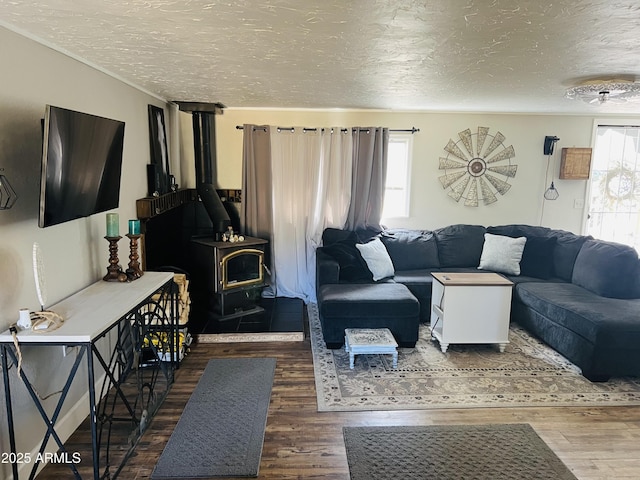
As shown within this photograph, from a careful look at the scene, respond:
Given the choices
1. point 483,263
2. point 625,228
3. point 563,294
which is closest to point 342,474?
point 563,294

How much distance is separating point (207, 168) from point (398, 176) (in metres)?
2.21

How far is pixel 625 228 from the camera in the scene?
5309mm

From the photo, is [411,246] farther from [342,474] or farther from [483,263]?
[342,474]

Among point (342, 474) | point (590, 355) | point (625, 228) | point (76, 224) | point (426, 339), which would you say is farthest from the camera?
point (625, 228)

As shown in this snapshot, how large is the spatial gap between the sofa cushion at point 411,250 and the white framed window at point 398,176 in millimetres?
457

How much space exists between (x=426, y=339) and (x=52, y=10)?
354cm

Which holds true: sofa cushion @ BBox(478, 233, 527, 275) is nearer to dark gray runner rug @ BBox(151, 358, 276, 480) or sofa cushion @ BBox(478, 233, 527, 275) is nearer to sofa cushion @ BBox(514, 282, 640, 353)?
sofa cushion @ BBox(514, 282, 640, 353)

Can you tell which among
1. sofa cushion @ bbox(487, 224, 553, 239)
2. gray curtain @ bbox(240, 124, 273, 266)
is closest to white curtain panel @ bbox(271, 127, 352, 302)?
gray curtain @ bbox(240, 124, 273, 266)

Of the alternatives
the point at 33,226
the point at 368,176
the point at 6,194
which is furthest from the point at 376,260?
the point at 6,194

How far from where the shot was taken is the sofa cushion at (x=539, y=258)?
4.45 m

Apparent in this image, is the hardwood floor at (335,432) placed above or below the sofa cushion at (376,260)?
below

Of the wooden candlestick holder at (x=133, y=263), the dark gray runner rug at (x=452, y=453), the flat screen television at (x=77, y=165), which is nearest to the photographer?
the flat screen television at (x=77, y=165)

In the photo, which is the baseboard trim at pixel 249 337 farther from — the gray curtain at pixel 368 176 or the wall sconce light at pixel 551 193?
the wall sconce light at pixel 551 193

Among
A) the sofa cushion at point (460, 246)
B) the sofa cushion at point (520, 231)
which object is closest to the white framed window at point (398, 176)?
the sofa cushion at point (460, 246)
